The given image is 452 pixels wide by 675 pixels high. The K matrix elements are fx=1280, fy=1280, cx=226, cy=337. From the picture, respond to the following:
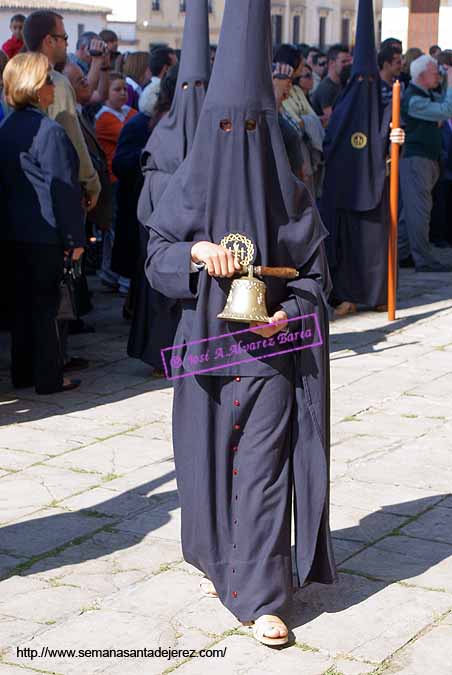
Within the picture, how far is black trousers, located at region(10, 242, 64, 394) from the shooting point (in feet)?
24.8

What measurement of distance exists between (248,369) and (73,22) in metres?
64.4

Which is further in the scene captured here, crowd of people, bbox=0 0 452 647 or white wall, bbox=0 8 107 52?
white wall, bbox=0 8 107 52

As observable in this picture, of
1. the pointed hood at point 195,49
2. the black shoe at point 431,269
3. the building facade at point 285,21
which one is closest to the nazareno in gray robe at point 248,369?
the pointed hood at point 195,49

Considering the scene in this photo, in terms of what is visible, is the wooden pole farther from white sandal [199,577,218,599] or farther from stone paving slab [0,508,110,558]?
white sandal [199,577,218,599]

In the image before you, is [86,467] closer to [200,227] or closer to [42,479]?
[42,479]

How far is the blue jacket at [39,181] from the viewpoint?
24.3ft

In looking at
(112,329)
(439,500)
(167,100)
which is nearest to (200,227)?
(439,500)

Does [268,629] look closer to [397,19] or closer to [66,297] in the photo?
[66,297]

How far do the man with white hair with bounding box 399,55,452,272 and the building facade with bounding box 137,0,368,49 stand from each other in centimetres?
5387

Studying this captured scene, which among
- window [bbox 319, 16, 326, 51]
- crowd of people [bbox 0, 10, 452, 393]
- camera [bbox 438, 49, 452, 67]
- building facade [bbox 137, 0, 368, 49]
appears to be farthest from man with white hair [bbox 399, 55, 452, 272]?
window [bbox 319, 16, 326, 51]

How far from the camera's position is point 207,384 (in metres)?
4.44

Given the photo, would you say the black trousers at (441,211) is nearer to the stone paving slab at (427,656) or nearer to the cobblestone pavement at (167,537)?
the cobblestone pavement at (167,537)

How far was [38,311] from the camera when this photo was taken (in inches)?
302

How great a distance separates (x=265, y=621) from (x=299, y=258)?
4.06ft
